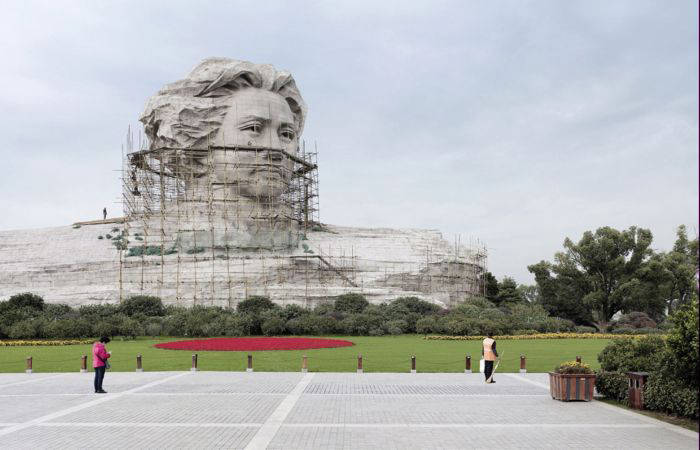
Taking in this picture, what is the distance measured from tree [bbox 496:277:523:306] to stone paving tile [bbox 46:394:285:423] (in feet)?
129

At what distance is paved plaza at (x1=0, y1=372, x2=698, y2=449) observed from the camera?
27.8ft

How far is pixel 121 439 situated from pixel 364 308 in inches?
1034

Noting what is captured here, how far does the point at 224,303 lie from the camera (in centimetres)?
3766

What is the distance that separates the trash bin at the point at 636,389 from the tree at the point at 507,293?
38.6 metres

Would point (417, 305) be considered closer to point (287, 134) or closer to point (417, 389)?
point (287, 134)

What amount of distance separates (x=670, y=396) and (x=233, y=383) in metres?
8.63

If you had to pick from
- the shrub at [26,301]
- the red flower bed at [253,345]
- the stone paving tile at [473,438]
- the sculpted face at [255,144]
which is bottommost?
the red flower bed at [253,345]

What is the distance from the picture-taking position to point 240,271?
39.8 m

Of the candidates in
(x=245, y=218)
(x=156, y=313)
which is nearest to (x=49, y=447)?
(x=156, y=313)

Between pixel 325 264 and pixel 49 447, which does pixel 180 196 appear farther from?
pixel 49 447

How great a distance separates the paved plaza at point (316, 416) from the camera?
8.48m

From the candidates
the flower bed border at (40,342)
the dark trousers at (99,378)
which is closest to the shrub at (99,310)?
the flower bed border at (40,342)

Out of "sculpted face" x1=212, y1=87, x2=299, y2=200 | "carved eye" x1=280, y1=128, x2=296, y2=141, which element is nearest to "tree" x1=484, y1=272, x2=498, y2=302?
"sculpted face" x1=212, y1=87, x2=299, y2=200

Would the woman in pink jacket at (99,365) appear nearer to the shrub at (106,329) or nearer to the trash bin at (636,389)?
the trash bin at (636,389)
